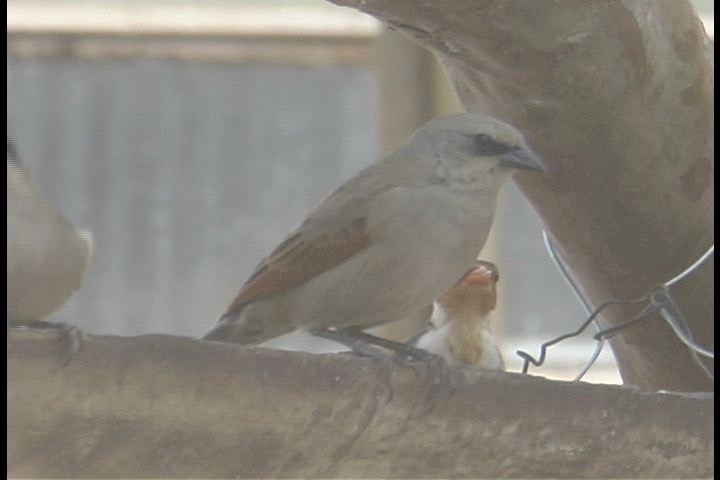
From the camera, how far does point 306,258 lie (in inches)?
84.6

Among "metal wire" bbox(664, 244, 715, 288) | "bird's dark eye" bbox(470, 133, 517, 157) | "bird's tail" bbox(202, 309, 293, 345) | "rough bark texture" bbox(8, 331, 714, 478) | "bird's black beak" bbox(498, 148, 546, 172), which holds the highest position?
"bird's dark eye" bbox(470, 133, 517, 157)

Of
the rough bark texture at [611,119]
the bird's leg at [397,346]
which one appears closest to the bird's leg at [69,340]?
the bird's leg at [397,346]

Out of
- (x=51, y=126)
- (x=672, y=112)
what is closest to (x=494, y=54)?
(x=672, y=112)

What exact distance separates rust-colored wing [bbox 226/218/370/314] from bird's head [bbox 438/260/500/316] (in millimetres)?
382

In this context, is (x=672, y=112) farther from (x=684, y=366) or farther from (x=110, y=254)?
(x=110, y=254)

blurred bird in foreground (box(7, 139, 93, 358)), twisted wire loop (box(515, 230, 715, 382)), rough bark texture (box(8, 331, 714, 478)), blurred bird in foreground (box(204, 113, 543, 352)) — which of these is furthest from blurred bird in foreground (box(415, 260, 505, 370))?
blurred bird in foreground (box(7, 139, 93, 358))

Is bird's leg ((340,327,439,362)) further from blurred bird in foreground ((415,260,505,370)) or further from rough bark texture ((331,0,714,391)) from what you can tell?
rough bark texture ((331,0,714,391))

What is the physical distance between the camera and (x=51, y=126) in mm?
3443

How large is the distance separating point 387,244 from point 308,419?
19.2 inches

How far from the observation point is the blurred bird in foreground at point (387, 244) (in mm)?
2092

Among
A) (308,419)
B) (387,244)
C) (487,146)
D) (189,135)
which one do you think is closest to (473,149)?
(487,146)

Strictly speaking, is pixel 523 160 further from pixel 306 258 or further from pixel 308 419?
pixel 308 419

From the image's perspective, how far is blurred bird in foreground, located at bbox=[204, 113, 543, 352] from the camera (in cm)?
209

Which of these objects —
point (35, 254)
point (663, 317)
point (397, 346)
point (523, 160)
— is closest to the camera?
point (35, 254)
